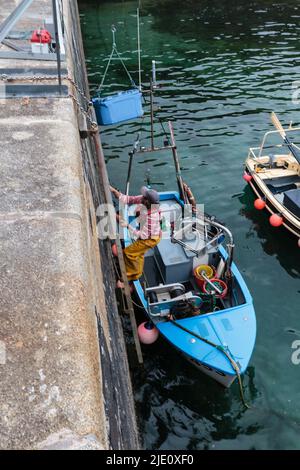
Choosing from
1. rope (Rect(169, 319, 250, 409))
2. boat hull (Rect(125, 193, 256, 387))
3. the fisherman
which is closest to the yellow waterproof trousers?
the fisherman

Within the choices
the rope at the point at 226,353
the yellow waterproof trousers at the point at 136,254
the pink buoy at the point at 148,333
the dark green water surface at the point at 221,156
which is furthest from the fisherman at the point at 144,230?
the dark green water surface at the point at 221,156

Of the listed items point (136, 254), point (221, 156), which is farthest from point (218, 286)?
point (221, 156)

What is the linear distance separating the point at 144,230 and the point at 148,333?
1910 millimetres

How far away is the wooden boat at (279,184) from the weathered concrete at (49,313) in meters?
6.57

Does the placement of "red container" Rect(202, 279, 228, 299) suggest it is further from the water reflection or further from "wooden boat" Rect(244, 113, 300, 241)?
"wooden boat" Rect(244, 113, 300, 241)

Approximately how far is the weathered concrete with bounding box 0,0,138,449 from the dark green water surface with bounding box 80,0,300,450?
3453mm

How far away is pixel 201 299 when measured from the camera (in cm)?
702

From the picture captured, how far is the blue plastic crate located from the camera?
9641mm

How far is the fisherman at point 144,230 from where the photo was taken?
660 centimetres

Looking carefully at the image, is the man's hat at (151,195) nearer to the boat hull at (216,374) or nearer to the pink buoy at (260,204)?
the boat hull at (216,374)

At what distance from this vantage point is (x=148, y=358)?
7.28 meters

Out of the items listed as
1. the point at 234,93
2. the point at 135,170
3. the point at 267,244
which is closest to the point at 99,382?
the point at 267,244

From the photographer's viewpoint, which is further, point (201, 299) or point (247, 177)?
point (247, 177)

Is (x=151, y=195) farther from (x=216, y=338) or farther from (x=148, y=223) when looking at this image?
(x=216, y=338)
